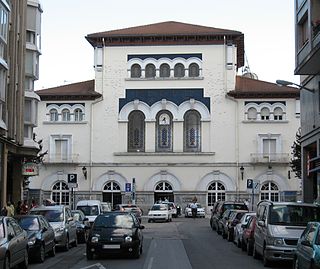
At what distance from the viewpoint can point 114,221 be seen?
2200 cm

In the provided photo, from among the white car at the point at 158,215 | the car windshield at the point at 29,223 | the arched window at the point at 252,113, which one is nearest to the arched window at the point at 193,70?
the arched window at the point at 252,113

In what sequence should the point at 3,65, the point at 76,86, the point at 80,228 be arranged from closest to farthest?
the point at 80,228 < the point at 3,65 < the point at 76,86

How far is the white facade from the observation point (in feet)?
230

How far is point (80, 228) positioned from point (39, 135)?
43.4 m

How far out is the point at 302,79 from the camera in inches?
1519

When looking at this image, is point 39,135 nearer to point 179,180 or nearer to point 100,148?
point 100,148

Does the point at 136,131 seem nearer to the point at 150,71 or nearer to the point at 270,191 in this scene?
the point at 150,71

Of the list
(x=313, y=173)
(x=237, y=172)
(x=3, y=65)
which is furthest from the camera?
(x=237, y=172)

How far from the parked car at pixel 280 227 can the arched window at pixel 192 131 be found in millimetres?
48832

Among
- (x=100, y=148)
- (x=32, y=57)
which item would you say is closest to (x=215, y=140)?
(x=100, y=148)

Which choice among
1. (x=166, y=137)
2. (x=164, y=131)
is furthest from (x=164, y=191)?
(x=164, y=131)

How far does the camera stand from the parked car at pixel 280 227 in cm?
1914

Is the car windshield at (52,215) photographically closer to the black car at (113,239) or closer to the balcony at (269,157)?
the black car at (113,239)

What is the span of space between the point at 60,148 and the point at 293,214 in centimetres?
5352
